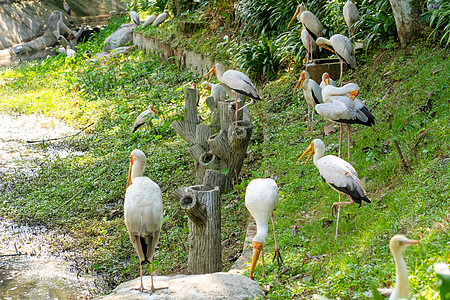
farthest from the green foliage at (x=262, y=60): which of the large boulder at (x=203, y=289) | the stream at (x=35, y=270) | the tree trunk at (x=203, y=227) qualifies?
the large boulder at (x=203, y=289)

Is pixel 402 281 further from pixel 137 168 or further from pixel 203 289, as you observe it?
pixel 137 168

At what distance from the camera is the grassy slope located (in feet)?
13.2

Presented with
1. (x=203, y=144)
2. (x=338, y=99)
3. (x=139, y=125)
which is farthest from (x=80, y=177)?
(x=338, y=99)

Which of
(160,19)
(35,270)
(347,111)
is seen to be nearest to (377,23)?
(347,111)

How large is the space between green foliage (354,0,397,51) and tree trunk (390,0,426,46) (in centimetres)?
39

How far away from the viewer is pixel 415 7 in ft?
25.8

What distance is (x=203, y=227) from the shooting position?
16.6ft

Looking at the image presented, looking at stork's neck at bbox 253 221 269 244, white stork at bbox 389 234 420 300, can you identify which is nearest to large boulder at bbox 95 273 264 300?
stork's neck at bbox 253 221 269 244

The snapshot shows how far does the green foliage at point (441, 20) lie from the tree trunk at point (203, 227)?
464 centimetres

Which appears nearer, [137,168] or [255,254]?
[255,254]

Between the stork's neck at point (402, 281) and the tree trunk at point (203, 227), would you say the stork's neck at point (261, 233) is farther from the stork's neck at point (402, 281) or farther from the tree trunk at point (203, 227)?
the stork's neck at point (402, 281)

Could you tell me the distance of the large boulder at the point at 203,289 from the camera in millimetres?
3846

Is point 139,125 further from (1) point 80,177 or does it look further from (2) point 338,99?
(2) point 338,99

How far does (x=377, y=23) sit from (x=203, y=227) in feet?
18.6
